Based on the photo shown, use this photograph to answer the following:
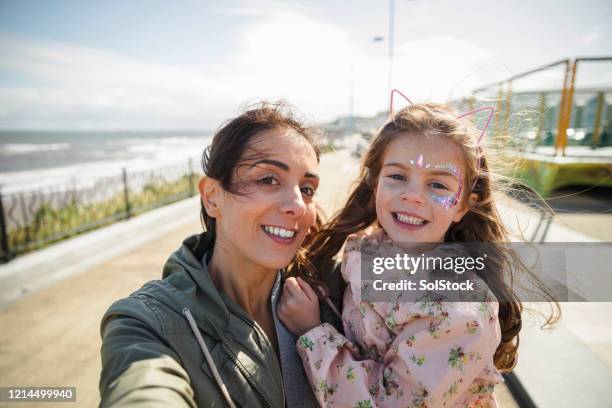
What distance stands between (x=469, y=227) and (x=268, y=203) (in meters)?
1.17

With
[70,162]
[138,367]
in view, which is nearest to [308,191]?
[138,367]

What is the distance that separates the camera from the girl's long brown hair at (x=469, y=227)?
187cm

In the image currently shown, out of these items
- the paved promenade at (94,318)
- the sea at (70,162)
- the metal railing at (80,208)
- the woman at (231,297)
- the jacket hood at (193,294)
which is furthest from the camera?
the sea at (70,162)

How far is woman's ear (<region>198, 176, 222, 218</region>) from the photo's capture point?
1790 mm

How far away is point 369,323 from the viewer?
1.65 meters

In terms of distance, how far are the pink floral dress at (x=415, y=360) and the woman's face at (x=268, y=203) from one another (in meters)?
0.42

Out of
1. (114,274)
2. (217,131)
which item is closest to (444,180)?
(217,131)

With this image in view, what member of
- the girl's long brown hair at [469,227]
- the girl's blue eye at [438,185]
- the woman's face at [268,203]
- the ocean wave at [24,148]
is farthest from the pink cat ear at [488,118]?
the ocean wave at [24,148]

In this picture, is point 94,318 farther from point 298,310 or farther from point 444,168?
point 444,168

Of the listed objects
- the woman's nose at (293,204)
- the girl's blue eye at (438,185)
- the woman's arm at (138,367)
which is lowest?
the woman's arm at (138,367)

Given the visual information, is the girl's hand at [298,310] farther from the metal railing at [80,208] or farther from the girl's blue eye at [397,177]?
the metal railing at [80,208]

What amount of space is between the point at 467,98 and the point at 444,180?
936mm

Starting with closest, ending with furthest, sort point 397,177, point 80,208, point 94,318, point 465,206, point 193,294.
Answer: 1. point 193,294
2. point 397,177
3. point 465,206
4. point 94,318
5. point 80,208

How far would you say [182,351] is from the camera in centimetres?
126
